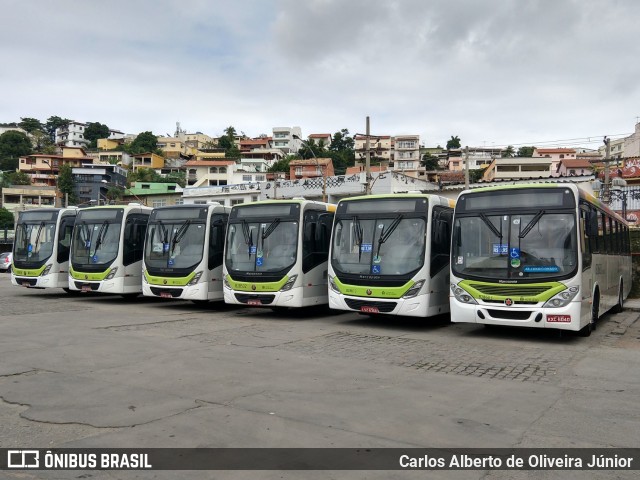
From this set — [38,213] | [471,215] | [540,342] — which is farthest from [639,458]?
[38,213]

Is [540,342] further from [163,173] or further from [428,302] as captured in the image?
[163,173]

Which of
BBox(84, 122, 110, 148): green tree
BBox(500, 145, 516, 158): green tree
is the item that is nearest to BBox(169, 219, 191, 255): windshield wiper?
BBox(500, 145, 516, 158): green tree

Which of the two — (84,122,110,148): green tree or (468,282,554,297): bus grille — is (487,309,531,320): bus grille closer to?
(468,282,554,297): bus grille

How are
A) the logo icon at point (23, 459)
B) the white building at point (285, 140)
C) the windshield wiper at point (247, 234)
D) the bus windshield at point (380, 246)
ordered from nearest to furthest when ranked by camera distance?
the logo icon at point (23, 459) < the bus windshield at point (380, 246) < the windshield wiper at point (247, 234) < the white building at point (285, 140)

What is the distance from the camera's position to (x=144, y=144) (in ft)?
421

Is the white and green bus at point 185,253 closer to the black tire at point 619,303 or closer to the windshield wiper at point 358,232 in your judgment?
the windshield wiper at point 358,232

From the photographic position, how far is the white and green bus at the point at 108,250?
17531 millimetres

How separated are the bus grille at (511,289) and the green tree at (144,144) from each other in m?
122

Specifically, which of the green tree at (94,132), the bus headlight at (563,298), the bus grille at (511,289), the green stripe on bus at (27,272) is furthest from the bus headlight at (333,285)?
the green tree at (94,132)

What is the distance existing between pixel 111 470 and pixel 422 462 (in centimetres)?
244

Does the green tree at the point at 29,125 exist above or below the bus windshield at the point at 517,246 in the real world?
above

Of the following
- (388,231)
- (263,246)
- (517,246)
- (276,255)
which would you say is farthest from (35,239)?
(517,246)

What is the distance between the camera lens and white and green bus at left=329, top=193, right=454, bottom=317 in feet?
40.6

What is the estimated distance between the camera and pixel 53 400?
6.30m
